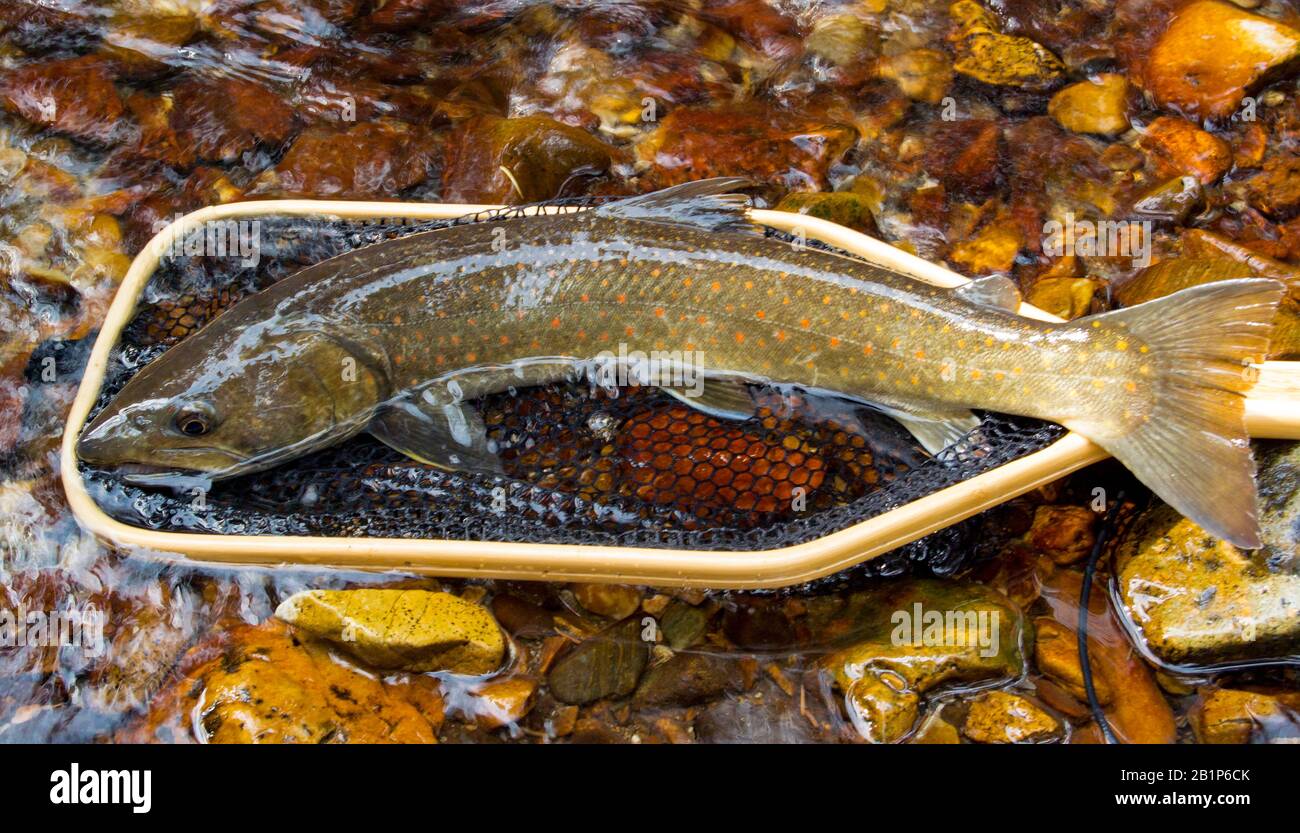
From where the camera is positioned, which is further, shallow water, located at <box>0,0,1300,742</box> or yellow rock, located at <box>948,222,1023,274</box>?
yellow rock, located at <box>948,222,1023,274</box>

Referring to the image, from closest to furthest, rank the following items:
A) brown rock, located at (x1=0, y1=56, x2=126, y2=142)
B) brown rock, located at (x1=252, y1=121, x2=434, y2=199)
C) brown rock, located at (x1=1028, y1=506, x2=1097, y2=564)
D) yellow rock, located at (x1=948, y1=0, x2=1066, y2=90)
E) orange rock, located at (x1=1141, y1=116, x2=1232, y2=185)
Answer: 1. brown rock, located at (x1=1028, y1=506, x2=1097, y2=564)
2. orange rock, located at (x1=1141, y1=116, x2=1232, y2=185)
3. brown rock, located at (x1=252, y1=121, x2=434, y2=199)
4. brown rock, located at (x1=0, y1=56, x2=126, y2=142)
5. yellow rock, located at (x1=948, y1=0, x2=1066, y2=90)

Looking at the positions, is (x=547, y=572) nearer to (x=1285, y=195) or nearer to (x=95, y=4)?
(x=1285, y=195)

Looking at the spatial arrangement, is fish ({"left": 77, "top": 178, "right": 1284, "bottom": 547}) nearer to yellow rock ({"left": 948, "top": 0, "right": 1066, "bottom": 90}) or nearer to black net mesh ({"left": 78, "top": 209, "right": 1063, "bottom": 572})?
black net mesh ({"left": 78, "top": 209, "right": 1063, "bottom": 572})

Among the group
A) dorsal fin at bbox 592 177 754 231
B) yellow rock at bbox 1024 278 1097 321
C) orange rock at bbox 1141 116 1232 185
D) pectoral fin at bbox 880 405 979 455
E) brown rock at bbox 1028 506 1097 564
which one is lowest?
brown rock at bbox 1028 506 1097 564

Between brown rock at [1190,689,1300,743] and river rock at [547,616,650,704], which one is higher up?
brown rock at [1190,689,1300,743]

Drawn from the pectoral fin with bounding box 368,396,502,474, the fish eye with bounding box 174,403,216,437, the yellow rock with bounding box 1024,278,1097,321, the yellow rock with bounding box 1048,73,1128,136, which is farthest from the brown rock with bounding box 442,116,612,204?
the yellow rock with bounding box 1048,73,1128,136

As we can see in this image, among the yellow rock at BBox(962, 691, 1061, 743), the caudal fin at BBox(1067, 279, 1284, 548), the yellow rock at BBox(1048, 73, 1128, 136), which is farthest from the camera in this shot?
the yellow rock at BBox(1048, 73, 1128, 136)

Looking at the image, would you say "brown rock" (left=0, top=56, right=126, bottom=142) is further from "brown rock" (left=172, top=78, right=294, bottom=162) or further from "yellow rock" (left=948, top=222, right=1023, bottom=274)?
"yellow rock" (left=948, top=222, right=1023, bottom=274)

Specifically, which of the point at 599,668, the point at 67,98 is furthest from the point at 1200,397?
the point at 67,98
